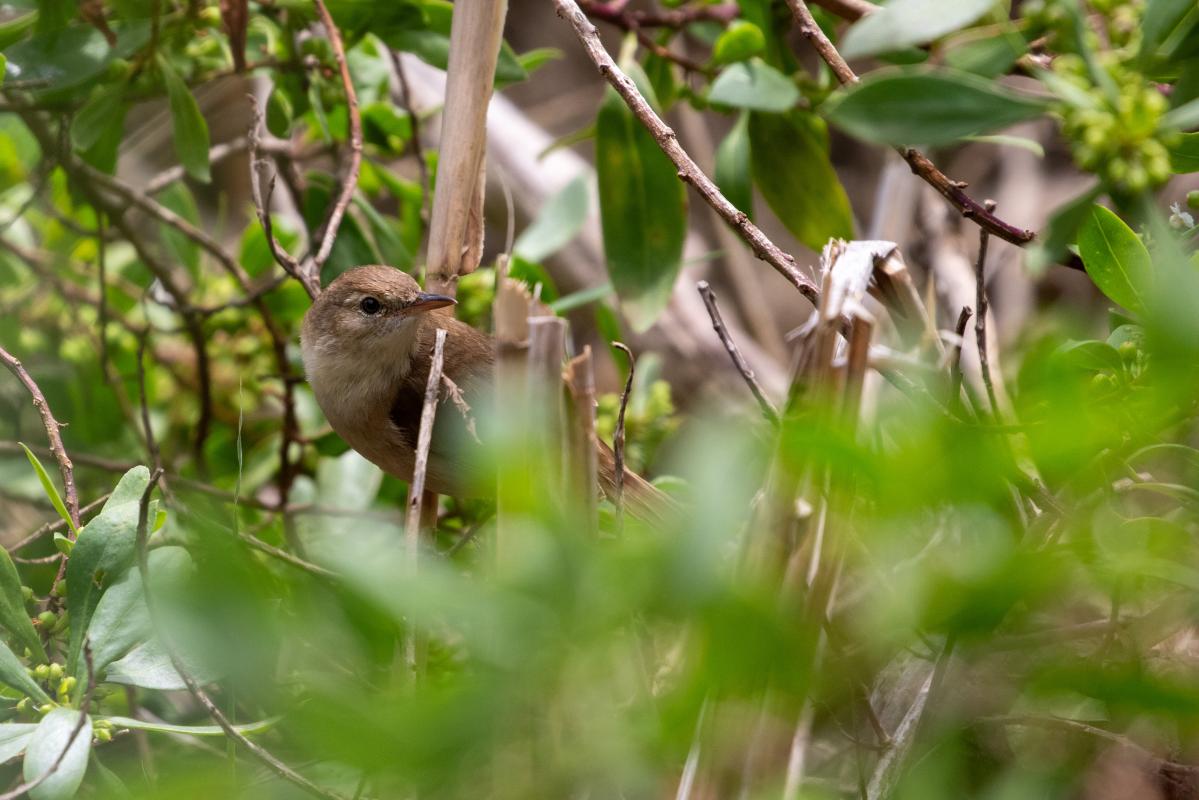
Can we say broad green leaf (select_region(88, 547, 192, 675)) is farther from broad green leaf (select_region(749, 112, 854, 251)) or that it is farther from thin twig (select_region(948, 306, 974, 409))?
broad green leaf (select_region(749, 112, 854, 251))

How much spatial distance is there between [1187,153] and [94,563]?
1.72 m

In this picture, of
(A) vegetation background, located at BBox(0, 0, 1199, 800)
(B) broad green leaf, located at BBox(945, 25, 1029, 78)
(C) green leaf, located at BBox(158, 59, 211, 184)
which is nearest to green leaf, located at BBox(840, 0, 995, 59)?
(A) vegetation background, located at BBox(0, 0, 1199, 800)

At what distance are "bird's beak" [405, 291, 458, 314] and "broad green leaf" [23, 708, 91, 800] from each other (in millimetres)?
1212

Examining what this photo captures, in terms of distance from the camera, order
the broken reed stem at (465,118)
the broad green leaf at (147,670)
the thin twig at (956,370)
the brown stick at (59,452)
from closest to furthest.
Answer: the thin twig at (956,370), the broad green leaf at (147,670), the brown stick at (59,452), the broken reed stem at (465,118)

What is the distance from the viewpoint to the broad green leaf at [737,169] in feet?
8.67

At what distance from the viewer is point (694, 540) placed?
33.2 inches

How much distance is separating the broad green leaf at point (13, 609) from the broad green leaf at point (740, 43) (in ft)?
5.78

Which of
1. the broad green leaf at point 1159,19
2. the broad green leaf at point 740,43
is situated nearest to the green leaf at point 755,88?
the broad green leaf at point 740,43

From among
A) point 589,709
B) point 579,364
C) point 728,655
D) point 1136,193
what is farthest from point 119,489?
point 1136,193

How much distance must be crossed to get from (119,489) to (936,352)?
1.26 metres

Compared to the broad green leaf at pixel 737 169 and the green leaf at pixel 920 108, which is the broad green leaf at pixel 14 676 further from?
the broad green leaf at pixel 737 169

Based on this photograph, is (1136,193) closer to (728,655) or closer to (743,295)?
(728,655)

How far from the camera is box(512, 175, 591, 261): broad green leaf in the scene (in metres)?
3.12

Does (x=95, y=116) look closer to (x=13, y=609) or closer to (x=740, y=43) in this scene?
(x=13, y=609)
